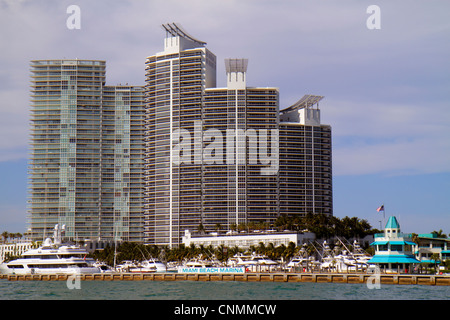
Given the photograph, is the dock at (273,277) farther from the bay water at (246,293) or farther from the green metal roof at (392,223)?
the green metal roof at (392,223)

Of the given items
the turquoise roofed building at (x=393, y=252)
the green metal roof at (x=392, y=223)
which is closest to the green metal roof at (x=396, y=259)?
the turquoise roofed building at (x=393, y=252)

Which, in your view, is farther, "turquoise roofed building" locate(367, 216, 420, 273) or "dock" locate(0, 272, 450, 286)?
"turquoise roofed building" locate(367, 216, 420, 273)

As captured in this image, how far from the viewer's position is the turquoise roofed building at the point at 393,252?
141625mm

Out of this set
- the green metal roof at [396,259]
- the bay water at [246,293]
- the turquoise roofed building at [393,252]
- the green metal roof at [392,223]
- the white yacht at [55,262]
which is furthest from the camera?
the white yacht at [55,262]

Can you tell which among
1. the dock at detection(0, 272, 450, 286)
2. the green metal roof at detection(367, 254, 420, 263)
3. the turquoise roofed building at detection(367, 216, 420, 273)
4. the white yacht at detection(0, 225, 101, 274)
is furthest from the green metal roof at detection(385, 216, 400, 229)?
the white yacht at detection(0, 225, 101, 274)

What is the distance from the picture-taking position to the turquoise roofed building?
141625 millimetres

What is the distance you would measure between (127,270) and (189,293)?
74426 mm

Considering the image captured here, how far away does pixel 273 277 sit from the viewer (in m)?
142

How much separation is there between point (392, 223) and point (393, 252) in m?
6.94

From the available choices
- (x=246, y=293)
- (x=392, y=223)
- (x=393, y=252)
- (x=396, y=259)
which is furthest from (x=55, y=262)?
(x=392, y=223)

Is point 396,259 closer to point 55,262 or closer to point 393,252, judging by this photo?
point 393,252

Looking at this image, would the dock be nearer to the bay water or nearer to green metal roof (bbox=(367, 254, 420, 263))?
the bay water
